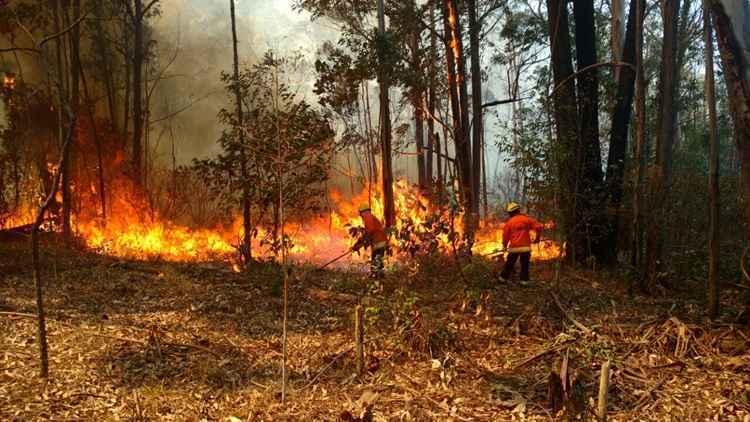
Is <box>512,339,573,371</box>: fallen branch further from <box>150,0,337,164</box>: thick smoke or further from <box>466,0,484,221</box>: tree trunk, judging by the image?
<box>150,0,337,164</box>: thick smoke

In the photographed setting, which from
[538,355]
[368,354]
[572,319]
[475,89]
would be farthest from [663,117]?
[475,89]

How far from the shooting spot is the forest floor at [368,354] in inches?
173

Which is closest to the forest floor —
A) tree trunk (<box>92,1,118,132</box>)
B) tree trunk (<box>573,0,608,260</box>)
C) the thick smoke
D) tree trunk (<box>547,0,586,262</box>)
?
tree trunk (<box>547,0,586,262</box>)

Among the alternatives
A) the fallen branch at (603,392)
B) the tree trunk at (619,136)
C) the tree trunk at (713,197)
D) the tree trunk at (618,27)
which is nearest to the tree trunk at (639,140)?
the tree trunk at (713,197)

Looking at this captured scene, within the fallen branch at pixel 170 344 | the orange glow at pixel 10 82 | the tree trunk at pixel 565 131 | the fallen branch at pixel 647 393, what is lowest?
the fallen branch at pixel 647 393

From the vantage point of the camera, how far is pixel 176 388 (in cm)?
481

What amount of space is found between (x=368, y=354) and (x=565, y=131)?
5.65 metres

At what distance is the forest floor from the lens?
440 cm

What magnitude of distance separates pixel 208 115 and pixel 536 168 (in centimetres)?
3154

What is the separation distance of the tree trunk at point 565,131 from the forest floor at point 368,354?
1547 mm

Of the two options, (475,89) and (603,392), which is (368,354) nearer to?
(603,392)

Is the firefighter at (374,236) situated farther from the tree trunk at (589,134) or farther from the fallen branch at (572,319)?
the tree trunk at (589,134)

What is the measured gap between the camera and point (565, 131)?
344 inches

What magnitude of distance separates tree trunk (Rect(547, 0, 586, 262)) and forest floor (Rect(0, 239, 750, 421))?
155 centimetres
